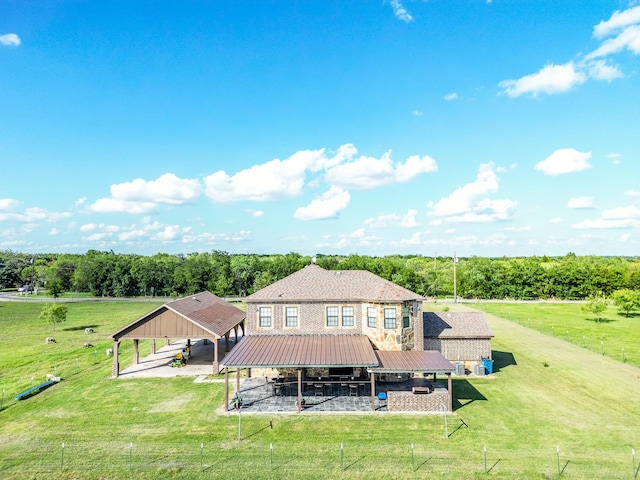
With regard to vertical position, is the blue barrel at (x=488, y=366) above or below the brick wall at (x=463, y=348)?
below

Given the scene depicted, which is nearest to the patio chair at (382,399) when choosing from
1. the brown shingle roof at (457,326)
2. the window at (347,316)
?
the window at (347,316)

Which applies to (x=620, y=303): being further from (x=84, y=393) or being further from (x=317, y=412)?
(x=84, y=393)

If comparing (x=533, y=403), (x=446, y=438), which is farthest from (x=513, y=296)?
→ (x=446, y=438)

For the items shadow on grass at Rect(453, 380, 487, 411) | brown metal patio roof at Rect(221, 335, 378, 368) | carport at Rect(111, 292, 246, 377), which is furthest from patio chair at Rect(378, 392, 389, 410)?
carport at Rect(111, 292, 246, 377)

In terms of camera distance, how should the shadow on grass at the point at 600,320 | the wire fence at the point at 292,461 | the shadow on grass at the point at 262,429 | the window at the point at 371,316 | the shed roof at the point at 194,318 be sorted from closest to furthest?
the wire fence at the point at 292,461 → the shadow on grass at the point at 262,429 → the window at the point at 371,316 → the shed roof at the point at 194,318 → the shadow on grass at the point at 600,320

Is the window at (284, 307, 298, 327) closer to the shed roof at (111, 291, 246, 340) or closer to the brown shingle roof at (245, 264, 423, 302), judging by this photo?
the brown shingle roof at (245, 264, 423, 302)

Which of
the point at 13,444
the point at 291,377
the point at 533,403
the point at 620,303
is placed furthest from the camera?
the point at 620,303

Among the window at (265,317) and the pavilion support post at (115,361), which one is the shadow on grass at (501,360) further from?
the pavilion support post at (115,361)
